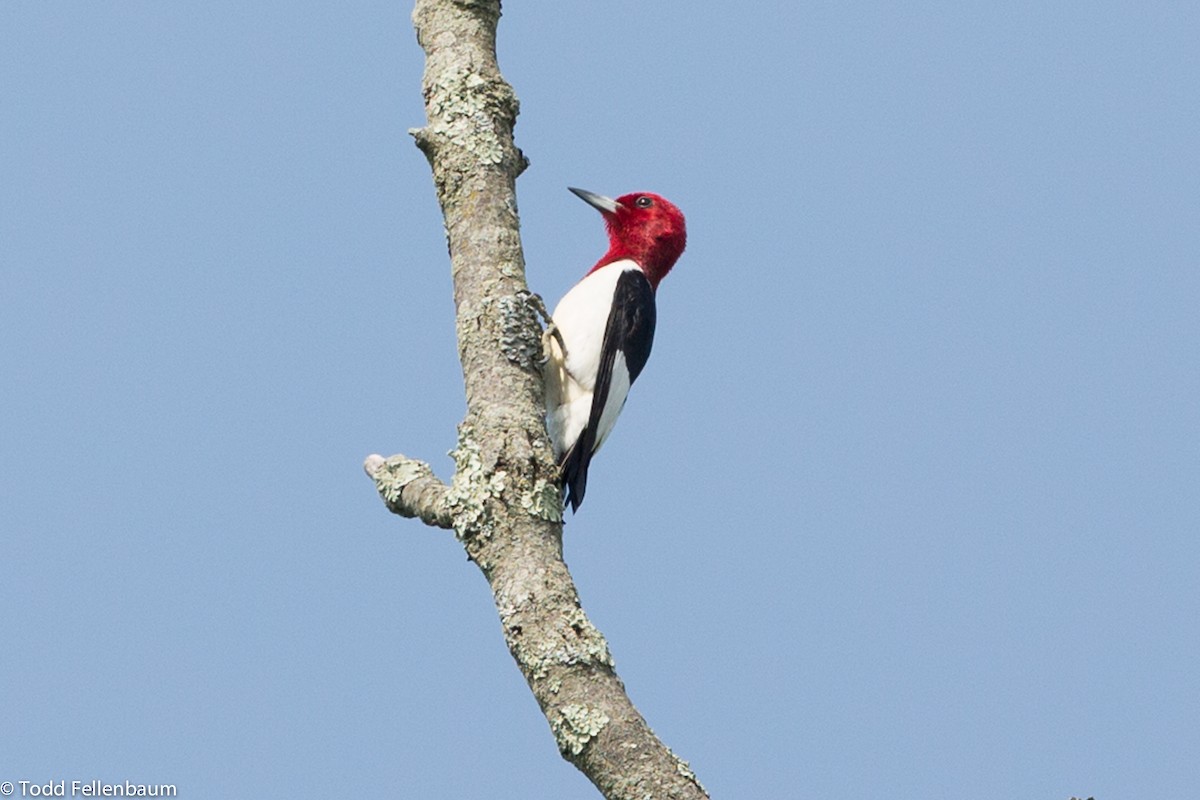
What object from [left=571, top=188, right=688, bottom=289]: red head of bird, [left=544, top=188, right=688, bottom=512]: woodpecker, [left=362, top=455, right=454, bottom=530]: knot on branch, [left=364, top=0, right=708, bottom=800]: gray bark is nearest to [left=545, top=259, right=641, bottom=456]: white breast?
[left=544, top=188, right=688, bottom=512]: woodpecker

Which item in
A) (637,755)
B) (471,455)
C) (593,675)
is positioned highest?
(471,455)

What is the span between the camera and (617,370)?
586cm

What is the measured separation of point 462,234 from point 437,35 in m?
0.89

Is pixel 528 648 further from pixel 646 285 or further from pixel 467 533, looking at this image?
pixel 646 285

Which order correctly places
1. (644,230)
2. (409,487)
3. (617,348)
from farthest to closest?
(644,230) < (617,348) < (409,487)

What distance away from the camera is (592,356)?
5.78 meters

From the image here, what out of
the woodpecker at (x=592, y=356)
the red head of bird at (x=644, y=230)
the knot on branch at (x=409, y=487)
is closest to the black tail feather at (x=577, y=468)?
the woodpecker at (x=592, y=356)

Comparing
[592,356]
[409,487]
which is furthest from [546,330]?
[409,487]

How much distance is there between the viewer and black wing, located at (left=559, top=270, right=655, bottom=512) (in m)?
5.42

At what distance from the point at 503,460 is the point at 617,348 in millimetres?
1907

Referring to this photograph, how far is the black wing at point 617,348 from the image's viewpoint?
5.42m

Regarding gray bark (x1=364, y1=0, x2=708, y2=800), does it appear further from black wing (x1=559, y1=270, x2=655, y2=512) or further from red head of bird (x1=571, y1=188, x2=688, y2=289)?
red head of bird (x1=571, y1=188, x2=688, y2=289)

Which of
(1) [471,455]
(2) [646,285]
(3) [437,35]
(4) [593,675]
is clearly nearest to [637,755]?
(4) [593,675]

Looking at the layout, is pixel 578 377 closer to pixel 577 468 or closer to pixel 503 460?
pixel 577 468
